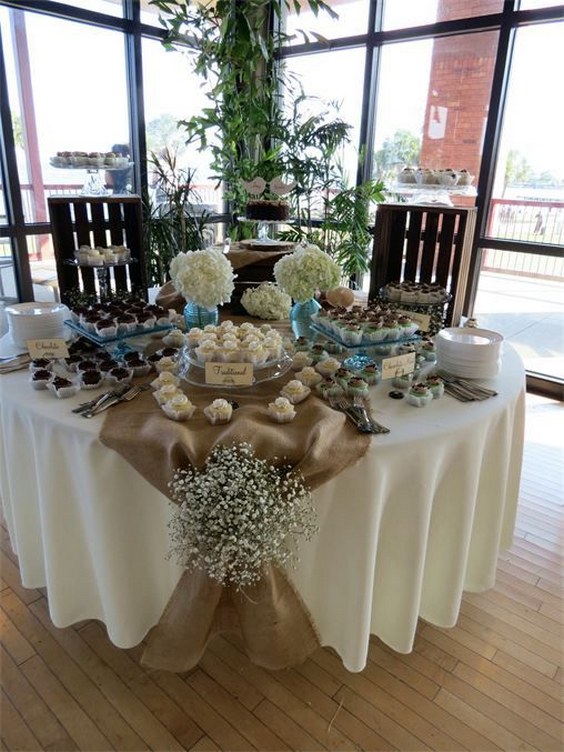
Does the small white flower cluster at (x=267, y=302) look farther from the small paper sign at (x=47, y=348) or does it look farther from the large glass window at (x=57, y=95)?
the large glass window at (x=57, y=95)

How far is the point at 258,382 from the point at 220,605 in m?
0.63

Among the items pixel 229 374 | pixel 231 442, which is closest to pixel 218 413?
pixel 231 442

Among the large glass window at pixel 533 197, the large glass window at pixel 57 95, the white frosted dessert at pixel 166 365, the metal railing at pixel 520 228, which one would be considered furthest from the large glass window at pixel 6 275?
the large glass window at pixel 533 197

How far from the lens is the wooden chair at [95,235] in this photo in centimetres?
237

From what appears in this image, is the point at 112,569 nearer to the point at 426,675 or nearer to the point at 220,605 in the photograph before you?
the point at 220,605

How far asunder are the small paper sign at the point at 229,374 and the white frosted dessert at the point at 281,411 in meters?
0.18

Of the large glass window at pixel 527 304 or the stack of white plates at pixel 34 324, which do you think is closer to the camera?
the stack of white plates at pixel 34 324

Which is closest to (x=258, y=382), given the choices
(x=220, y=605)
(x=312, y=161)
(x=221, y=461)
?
(x=221, y=461)

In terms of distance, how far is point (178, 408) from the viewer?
1308mm

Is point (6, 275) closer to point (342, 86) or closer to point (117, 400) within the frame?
point (117, 400)

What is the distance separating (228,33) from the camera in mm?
3619

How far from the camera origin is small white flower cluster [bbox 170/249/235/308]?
1727mm

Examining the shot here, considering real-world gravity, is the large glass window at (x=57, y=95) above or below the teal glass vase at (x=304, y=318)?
above

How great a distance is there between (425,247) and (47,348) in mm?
A: 1580
